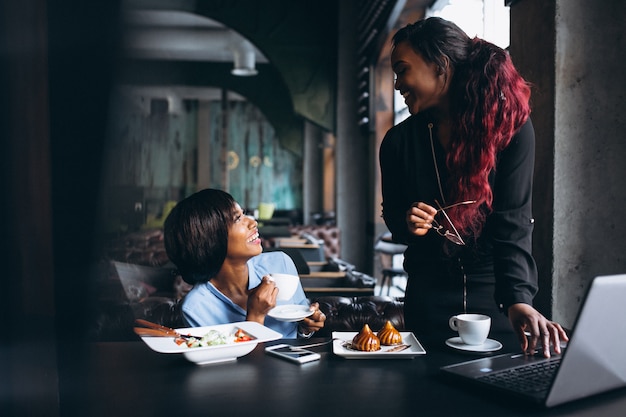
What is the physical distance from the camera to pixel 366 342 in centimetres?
119

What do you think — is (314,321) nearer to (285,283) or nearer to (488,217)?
(285,283)

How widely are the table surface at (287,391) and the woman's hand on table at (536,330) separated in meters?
0.12

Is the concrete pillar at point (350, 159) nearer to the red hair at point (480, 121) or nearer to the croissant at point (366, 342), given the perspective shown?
the red hair at point (480, 121)

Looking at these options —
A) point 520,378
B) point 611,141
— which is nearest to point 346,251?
point 611,141

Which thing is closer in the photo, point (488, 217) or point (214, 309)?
point (488, 217)

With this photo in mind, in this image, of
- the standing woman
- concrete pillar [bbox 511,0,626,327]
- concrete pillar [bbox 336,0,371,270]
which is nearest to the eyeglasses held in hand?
the standing woman

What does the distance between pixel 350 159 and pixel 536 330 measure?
5962mm

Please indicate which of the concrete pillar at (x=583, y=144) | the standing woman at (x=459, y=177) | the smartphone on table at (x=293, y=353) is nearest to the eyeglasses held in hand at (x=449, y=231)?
the standing woman at (x=459, y=177)

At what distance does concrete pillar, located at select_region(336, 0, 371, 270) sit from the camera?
7004 millimetres

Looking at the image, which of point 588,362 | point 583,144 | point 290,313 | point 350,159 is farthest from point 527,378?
point 350,159

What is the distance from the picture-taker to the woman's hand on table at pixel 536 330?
3.60 feet

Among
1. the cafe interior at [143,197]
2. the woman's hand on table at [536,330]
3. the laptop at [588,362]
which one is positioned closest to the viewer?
the cafe interior at [143,197]

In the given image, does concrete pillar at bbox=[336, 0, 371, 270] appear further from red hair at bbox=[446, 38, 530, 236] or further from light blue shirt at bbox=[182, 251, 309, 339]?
red hair at bbox=[446, 38, 530, 236]

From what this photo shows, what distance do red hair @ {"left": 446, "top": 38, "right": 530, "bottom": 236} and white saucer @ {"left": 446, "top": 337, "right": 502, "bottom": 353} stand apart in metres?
0.32
